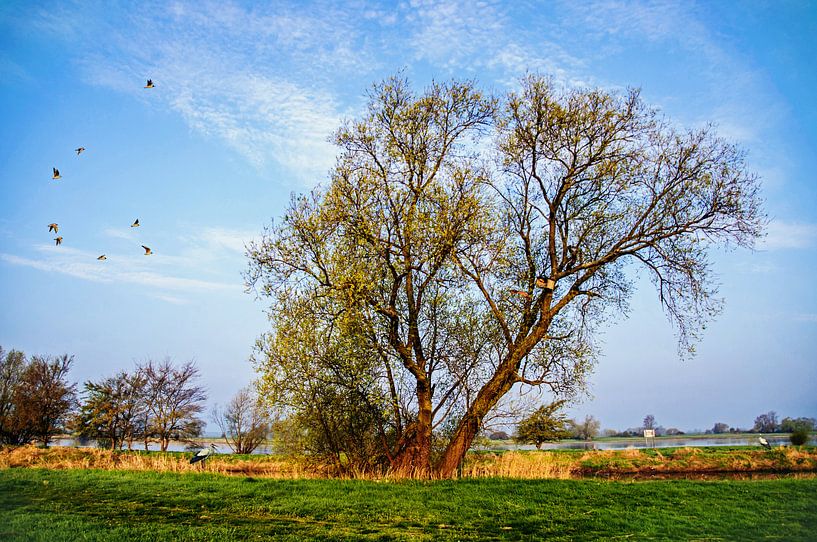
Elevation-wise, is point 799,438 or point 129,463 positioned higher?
point 129,463

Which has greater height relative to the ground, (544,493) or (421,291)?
(421,291)

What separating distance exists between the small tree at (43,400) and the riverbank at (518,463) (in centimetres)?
1515

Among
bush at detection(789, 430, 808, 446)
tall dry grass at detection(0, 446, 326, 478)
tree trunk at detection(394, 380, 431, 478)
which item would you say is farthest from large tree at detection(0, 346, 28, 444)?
bush at detection(789, 430, 808, 446)

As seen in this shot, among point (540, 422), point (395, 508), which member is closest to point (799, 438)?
point (540, 422)

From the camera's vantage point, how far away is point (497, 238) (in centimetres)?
2041

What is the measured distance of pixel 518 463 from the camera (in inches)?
813

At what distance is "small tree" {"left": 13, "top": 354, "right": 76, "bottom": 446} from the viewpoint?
136 feet

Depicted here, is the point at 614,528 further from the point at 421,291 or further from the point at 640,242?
the point at 640,242

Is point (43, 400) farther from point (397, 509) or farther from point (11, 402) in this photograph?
point (397, 509)

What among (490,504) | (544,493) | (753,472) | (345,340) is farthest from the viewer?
(753,472)

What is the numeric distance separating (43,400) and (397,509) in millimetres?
40085

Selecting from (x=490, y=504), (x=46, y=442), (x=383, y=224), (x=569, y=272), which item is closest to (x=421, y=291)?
(x=383, y=224)

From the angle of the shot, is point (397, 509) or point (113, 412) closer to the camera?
point (397, 509)

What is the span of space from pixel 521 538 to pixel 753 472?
25425 millimetres
